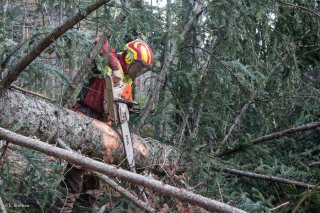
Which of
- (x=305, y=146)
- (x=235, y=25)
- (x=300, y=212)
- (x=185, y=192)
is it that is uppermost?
(x=235, y=25)

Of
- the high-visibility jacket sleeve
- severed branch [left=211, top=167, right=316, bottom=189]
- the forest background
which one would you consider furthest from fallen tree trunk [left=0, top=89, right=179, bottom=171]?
severed branch [left=211, top=167, right=316, bottom=189]

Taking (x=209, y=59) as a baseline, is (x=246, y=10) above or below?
above

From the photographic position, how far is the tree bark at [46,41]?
2.77m

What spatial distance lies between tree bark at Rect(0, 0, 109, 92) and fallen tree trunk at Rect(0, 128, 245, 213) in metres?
0.58

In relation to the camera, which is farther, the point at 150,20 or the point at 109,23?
the point at 150,20

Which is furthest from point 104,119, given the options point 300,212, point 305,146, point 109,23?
point 305,146

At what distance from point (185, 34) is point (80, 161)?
361 cm

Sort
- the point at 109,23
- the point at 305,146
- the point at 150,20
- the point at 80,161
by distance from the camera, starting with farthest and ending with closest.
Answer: the point at 305,146 → the point at 150,20 → the point at 109,23 → the point at 80,161

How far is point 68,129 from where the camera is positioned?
3770 mm

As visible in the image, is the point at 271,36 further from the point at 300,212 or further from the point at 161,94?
the point at 300,212

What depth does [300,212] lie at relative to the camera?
4461 millimetres

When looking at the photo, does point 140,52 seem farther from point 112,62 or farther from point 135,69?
point 112,62

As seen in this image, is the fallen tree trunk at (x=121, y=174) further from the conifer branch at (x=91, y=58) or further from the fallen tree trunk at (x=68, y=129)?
the conifer branch at (x=91, y=58)

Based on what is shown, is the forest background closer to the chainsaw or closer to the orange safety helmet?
the orange safety helmet
